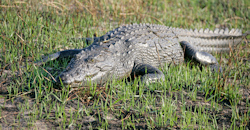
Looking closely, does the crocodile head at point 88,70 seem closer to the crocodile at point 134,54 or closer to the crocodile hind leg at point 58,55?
the crocodile at point 134,54

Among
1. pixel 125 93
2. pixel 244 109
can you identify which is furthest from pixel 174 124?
pixel 244 109

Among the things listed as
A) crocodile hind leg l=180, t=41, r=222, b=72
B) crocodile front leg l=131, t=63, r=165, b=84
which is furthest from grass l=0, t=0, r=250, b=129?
crocodile hind leg l=180, t=41, r=222, b=72

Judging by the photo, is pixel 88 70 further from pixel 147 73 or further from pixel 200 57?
pixel 200 57

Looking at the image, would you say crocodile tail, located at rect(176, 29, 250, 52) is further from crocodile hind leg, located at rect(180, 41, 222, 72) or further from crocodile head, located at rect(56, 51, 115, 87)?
crocodile head, located at rect(56, 51, 115, 87)

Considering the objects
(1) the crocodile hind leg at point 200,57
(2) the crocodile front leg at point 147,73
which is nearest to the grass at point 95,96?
(2) the crocodile front leg at point 147,73

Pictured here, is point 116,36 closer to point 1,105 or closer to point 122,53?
point 122,53

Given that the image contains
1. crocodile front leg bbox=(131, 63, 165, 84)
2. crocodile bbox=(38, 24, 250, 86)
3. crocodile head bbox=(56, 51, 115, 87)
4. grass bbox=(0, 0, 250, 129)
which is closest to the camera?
grass bbox=(0, 0, 250, 129)

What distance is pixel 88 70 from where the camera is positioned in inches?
122

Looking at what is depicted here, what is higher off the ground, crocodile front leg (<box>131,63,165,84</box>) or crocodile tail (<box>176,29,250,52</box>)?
crocodile tail (<box>176,29,250,52</box>)

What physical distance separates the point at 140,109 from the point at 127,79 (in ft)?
3.60

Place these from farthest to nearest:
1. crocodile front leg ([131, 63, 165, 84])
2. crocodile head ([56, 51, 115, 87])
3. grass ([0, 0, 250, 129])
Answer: crocodile front leg ([131, 63, 165, 84]), crocodile head ([56, 51, 115, 87]), grass ([0, 0, 250, 129])

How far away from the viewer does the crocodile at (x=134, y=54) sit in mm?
3162

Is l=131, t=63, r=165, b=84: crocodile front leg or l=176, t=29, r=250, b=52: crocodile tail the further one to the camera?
l=176, t=29, r=250, b=52: crocodile tail

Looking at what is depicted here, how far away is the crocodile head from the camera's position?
9.63ft
